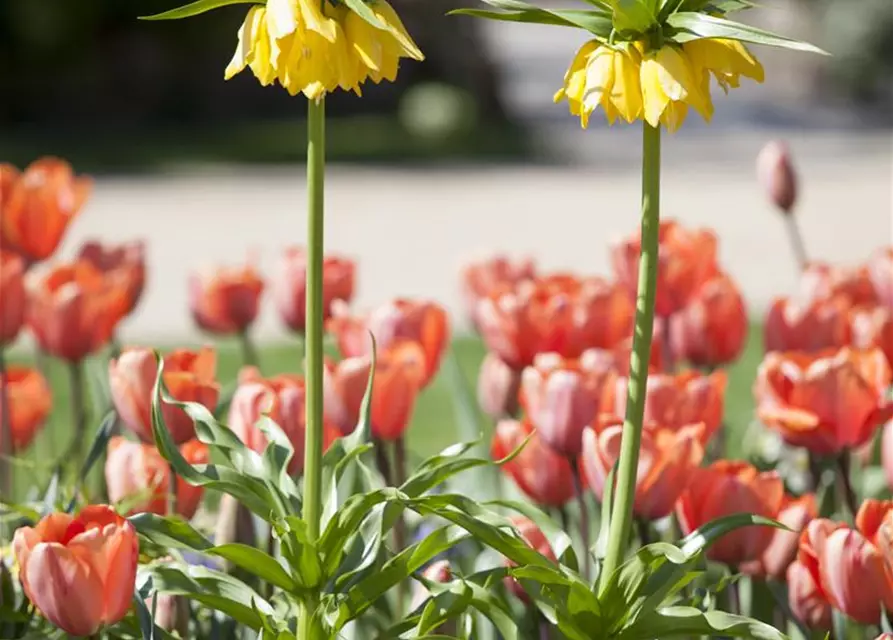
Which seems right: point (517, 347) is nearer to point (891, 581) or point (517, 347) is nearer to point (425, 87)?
point (891, 581)

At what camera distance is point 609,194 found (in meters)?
11.3

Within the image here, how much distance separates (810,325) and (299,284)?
617 mm

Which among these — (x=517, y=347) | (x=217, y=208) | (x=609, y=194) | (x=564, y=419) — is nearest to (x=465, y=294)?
(x=517, y=347)

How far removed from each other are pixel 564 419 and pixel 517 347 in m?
0.28

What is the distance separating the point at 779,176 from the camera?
2055mm

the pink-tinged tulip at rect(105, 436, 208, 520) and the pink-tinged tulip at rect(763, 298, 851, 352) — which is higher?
the pink-tinged tulip at rect(763, 298, 851, 352)

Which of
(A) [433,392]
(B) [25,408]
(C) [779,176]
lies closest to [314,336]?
(B) [25,408]

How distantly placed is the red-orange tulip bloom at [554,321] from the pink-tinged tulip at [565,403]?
243 millimetres

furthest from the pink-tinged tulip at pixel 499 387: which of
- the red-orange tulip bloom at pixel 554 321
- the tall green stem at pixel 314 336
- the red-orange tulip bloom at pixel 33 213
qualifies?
the tall green stem at pixel 314 336

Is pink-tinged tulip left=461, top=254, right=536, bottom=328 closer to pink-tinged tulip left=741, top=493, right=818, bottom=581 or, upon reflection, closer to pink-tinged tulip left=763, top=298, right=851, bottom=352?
pink-tinged tulip left=763, top=298, right=851, bottom=352

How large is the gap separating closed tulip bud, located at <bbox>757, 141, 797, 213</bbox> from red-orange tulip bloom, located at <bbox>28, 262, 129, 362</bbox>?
0.83 m

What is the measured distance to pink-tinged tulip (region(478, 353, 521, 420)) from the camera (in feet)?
6.00

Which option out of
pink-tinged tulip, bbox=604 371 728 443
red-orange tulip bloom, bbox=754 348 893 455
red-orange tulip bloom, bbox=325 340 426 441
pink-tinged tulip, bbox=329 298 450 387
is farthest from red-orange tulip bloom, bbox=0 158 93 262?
red-orange tulip bloom, bbox=754 348 893 455

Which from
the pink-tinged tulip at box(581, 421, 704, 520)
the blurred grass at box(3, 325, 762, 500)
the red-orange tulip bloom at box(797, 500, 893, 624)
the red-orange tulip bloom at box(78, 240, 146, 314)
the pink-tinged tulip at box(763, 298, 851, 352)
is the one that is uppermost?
the red-orange tulip bloom at box(78, 240, 146, 314)
